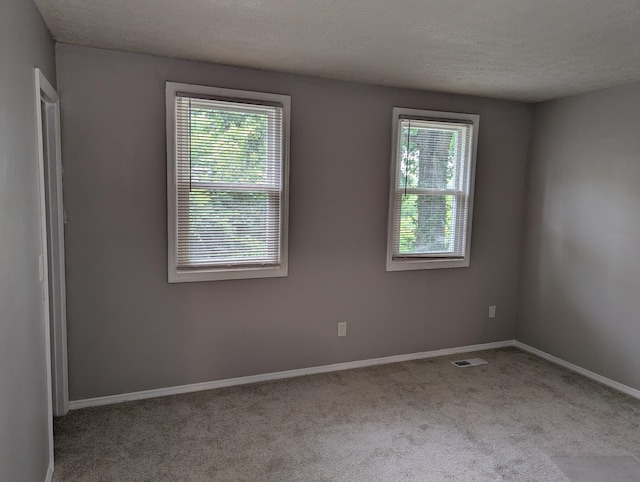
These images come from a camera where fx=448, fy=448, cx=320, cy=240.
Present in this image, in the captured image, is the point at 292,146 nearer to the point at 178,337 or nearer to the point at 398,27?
the point at 398,27

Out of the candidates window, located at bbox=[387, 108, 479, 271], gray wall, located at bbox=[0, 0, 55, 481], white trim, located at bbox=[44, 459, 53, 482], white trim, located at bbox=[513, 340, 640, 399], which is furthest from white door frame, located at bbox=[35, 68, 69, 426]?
white trim, located at bbox=[513, 340, 640, 399]

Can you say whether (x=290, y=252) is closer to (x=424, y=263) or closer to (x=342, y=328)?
(x=342, y=328)

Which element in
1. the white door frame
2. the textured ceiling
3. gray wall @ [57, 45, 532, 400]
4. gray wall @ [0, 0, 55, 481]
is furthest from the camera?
gray wall @ [57, 45, 532, 400]

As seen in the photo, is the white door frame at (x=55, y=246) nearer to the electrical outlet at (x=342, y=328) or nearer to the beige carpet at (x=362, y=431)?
the beige carpet at (x=362, y=431)

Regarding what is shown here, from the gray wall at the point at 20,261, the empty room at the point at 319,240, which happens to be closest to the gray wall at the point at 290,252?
the empty room at the point at 319,240

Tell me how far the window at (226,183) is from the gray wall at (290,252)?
84mm

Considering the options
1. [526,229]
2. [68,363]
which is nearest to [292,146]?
[68,363]

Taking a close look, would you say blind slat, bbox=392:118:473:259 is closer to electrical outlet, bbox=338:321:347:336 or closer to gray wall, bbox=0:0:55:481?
electrical outlet, bbox=338:321:347:336

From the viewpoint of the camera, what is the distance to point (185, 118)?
307cm

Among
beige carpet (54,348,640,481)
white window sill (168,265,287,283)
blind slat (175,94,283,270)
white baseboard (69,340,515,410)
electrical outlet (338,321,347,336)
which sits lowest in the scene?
beige carpet (54,348,640,481)

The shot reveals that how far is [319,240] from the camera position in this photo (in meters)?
3.58

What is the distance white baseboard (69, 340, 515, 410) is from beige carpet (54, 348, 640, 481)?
75 millimetres

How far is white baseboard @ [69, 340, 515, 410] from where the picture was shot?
121 inches

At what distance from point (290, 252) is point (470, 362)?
192 cm
